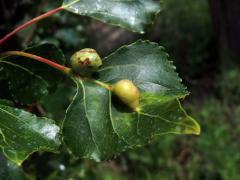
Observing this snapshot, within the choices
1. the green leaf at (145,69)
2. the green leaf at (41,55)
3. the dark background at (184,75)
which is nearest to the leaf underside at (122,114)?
the green leaf at (145,69)

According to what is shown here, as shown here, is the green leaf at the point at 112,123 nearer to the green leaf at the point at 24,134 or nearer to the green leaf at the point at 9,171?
the green leaf at the point at 24,134

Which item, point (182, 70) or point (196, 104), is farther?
point (182, 70)

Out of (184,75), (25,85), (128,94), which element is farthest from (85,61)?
(184,75)

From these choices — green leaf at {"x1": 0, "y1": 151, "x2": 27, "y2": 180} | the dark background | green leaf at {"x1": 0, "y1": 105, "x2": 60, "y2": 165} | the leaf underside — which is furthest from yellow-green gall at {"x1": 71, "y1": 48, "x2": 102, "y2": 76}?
the dark background

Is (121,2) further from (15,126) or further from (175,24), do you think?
(175,24)

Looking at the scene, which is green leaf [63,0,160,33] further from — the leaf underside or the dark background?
the dark background

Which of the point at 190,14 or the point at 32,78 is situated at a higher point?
the point at 32,78

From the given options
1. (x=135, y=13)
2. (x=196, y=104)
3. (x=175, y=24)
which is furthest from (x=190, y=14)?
(x=135, y=13)
